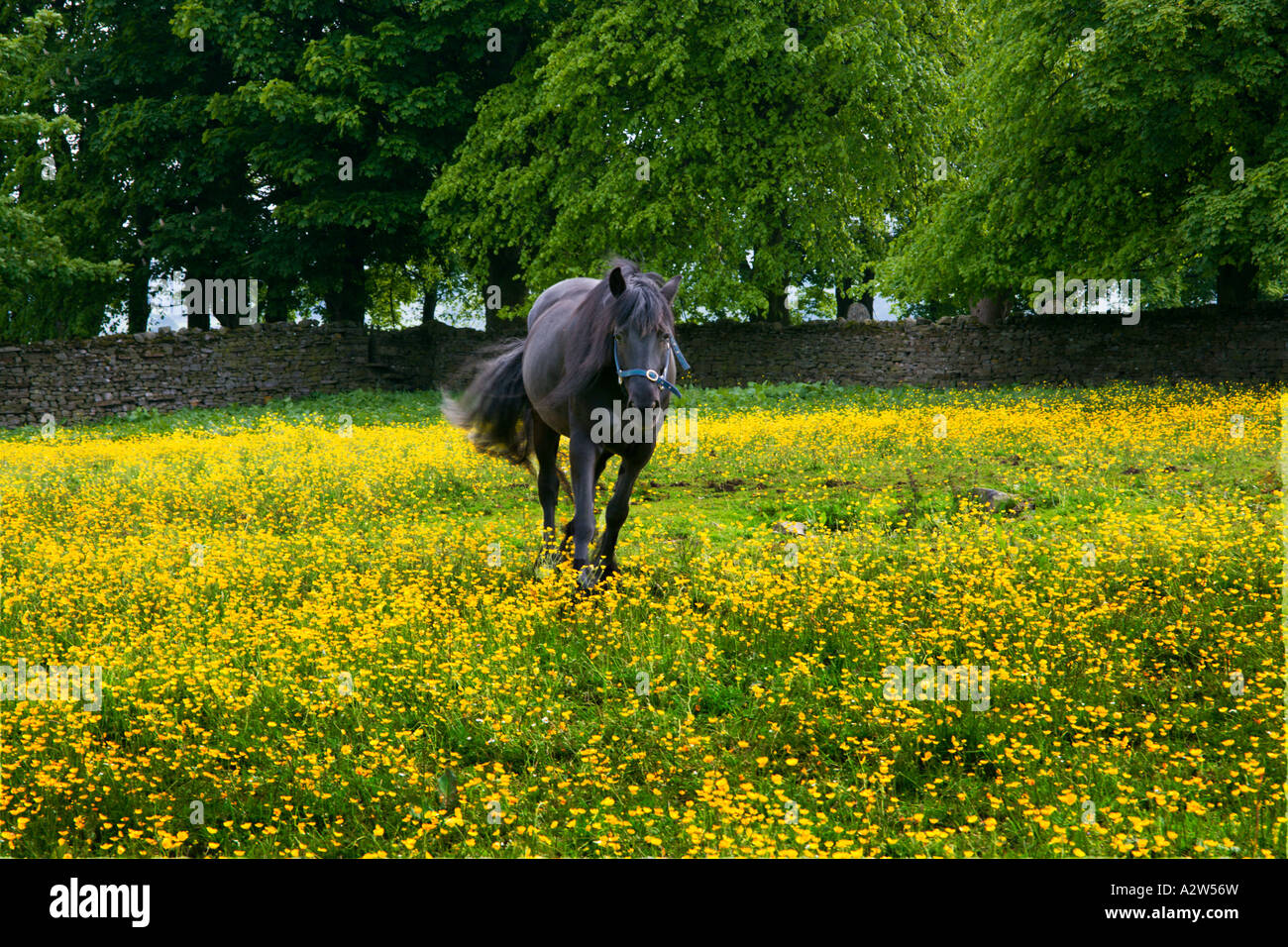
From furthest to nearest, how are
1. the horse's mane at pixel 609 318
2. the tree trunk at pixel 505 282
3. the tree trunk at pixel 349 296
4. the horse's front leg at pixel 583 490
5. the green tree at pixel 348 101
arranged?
1. the tree trunk at pixel 349 296
2. the tree trunk at pixel 505 282
3. the green tree at pixel 348 101
4. the horse's front leg at pixel 583 490
5. the horse's mane at pixel 609 318

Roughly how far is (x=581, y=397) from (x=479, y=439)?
2648 mm

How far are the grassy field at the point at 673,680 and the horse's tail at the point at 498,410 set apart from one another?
2.94ft

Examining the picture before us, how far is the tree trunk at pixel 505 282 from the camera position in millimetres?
31844

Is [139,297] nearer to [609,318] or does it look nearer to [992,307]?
[992,307]

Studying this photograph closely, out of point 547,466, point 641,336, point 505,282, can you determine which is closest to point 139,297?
point 505,282

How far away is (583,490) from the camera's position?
7719mm

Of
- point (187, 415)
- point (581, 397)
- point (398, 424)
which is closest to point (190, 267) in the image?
point (187, 415)

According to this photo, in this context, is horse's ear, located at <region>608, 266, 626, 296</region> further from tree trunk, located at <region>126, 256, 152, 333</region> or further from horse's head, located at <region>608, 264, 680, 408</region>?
tree trunk, located at <region>126, 256, 152, 333</region>

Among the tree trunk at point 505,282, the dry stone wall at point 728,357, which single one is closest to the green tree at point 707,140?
the dry stone wall at point 728,357

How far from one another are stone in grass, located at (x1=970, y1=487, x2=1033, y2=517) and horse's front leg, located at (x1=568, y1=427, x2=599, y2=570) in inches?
185

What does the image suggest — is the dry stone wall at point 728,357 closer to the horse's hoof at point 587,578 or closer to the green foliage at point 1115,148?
the green foliage at point 1115,148

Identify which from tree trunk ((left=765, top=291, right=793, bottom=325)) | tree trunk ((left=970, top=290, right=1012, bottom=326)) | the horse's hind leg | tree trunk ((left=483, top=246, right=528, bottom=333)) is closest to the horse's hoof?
the horse's hind leg

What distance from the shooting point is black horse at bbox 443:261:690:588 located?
699 centimetres

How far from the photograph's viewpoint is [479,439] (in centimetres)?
1013
